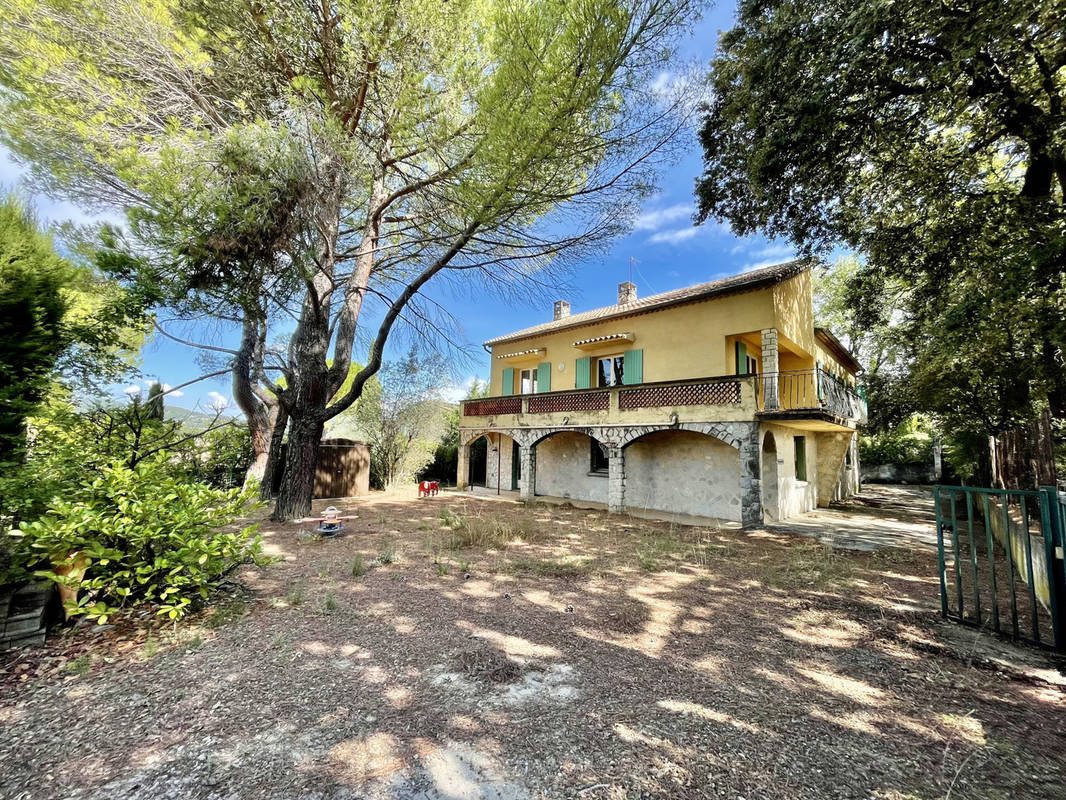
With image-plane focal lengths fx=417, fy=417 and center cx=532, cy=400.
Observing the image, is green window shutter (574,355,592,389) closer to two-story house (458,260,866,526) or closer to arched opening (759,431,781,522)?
two-story house (458,260,866,526)

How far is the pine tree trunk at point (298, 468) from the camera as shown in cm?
903

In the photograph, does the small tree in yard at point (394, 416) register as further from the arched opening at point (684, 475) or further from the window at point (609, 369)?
the arched opening at point (684, 475)

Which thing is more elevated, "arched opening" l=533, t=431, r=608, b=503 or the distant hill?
the distant hill

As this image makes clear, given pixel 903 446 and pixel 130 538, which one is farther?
pixel 903 446

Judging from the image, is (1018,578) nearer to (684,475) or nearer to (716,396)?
(716,396)

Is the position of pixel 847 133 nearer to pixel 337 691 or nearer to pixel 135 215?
pixel 337 691

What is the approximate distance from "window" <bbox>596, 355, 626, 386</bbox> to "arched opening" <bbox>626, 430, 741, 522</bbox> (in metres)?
2.32

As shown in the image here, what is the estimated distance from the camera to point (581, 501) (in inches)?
559

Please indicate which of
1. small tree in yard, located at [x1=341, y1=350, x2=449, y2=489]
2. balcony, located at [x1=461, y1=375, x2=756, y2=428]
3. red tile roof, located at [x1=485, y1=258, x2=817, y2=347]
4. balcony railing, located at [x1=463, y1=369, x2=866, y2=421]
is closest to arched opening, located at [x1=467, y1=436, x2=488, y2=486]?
small tree in yard, located at [x1=341, y1=350, x2=449, y2=489]

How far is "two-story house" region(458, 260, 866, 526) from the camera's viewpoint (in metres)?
10.3

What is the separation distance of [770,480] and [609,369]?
581cm

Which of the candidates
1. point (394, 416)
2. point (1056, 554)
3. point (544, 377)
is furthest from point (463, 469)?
point (1056, 554)

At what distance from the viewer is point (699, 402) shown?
1070 centimetres

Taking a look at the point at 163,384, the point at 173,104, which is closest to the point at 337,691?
the point at 163,384
